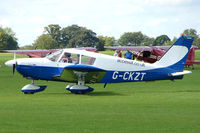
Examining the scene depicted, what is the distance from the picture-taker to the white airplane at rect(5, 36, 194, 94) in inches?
552

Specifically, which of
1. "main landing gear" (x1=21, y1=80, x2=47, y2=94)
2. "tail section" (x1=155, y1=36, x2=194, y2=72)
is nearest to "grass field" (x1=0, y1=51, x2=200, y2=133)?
"main landing gear" (x1=21, y1=80, x2=47, y2=94)

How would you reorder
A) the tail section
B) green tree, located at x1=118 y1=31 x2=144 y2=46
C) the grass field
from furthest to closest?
green tree, located at x1=118 y1=31 x2=144 y2=46, the tail section, the grass field

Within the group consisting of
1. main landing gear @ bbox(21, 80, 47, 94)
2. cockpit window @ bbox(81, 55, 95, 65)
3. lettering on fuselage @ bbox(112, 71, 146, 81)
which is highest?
cockpit window @ bbox(81, 55, 95, 65)

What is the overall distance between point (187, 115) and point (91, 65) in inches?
221

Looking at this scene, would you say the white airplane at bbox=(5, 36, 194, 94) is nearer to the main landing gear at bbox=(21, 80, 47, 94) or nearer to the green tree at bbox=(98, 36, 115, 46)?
the main landing gear at bbox=(21, 80, 47, 94)

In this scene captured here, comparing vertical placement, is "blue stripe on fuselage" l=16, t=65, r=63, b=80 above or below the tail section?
below

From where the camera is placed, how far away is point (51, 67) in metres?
14.2

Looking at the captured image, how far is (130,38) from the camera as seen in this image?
16900 centimetres

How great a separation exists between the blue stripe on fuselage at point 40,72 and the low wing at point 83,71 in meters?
0.19

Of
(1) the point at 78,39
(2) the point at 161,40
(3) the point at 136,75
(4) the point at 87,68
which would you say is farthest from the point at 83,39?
(4) the point at 87,68

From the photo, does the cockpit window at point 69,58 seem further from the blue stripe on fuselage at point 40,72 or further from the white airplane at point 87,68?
the blue stripe on fuselage at point 40,72

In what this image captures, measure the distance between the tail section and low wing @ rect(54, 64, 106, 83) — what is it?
254 centimetres

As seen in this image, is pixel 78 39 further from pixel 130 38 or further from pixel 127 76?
pixel 127 76

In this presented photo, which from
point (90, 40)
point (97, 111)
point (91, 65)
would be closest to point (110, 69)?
point (91, 65)
